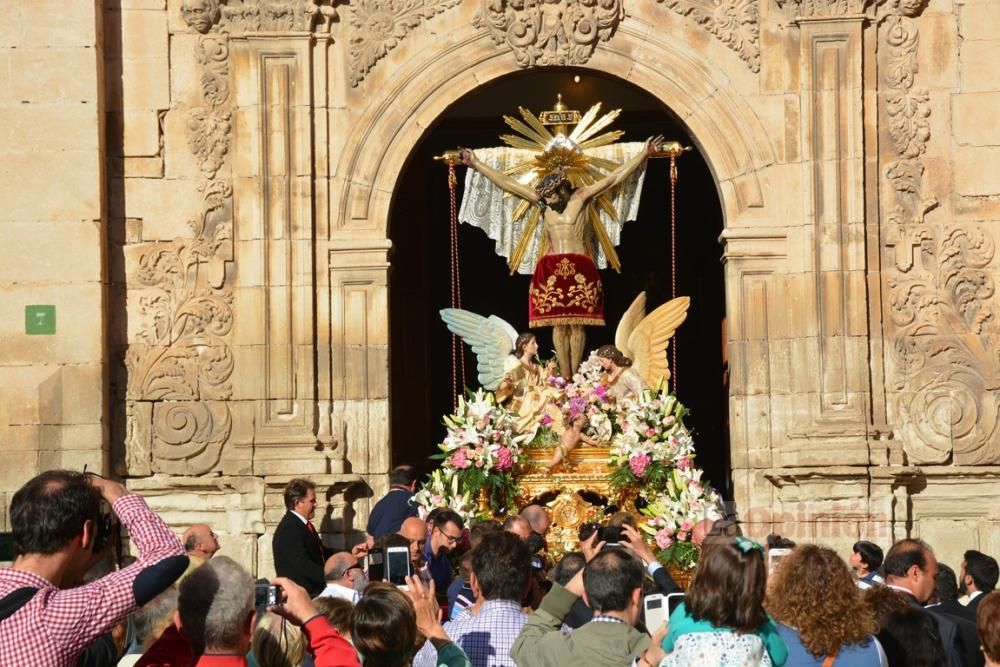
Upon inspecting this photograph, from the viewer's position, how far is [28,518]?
4723 mm

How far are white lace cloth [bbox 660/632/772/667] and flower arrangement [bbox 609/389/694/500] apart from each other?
7.73 metres

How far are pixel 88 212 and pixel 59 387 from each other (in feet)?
4.35

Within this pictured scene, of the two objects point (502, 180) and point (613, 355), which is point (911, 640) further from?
point (502, 180)

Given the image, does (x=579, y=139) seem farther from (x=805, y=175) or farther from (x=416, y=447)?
(x=416, y=447)

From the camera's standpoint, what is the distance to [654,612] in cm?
658

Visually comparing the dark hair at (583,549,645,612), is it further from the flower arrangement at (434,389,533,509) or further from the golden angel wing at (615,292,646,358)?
the golden angel wing at (615,292,646,358)

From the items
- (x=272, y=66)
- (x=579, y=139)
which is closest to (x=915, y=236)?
(x=579, y=139)

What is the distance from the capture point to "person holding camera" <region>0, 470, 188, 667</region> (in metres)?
4.59

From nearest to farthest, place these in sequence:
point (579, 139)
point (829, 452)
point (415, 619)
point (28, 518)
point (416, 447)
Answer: point (28, 518)
point (415, 619)
point (829, 452)
point (579, 139)
point (416, 447)

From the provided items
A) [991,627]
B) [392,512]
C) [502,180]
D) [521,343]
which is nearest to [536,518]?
[392,512]

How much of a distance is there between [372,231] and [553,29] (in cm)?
210

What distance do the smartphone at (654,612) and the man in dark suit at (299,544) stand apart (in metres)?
4.60

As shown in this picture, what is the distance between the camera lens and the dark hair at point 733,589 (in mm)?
5473

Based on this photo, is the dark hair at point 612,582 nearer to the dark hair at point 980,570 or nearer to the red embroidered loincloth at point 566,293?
the dark hair at point 980,570
